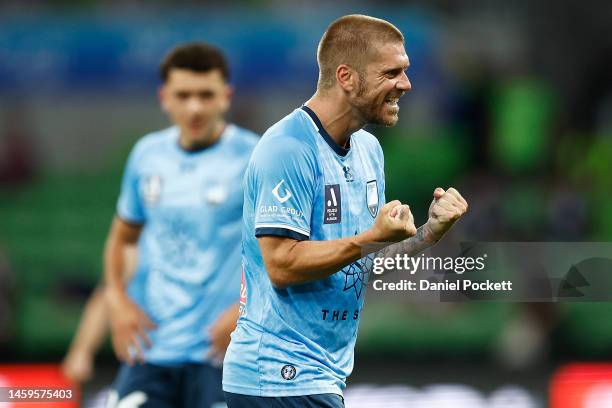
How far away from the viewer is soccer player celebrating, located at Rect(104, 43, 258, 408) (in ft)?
19.8

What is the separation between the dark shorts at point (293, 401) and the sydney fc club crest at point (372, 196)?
70cm

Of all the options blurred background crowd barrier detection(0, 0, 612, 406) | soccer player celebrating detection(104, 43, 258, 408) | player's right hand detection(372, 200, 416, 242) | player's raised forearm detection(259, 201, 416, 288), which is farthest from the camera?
blurred background crowd barrier detection(0, 0, 612, 406)

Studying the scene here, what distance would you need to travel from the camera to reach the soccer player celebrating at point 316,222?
424 cm

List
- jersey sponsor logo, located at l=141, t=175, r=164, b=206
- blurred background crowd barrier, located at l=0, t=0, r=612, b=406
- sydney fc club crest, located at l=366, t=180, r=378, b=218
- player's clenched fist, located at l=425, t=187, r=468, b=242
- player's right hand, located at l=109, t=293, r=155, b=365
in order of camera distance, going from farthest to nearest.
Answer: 1. blurred background crowd barrier, located at l=0, t=0, r=612, b=406
2. jersey sponsor logo, located at l=141, t=175, r=164, b=206
3. player's right hand, located at l=109, t=293, r=155, b=365
4. sydney fc club crest, located at l=366, t=180, r=378, b=218
5. player's clenched fist, located at l=425, t=187, r=468, b=242

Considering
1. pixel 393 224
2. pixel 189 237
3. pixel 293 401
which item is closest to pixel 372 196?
pixel 393 224

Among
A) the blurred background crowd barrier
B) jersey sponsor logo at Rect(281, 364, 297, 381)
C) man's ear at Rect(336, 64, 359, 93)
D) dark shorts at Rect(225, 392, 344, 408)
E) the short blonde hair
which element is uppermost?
the blurred background crowd barrier

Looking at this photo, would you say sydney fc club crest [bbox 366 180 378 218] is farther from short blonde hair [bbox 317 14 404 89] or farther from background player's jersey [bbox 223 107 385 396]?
short blonde hair [bbox 317 14 404 89]

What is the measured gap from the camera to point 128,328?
6195mm

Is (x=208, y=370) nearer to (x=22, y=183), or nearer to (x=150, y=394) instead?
(x=150, y=394)

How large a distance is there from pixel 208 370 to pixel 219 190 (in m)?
0.90

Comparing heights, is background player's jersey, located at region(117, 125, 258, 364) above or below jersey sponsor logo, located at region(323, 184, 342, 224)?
above

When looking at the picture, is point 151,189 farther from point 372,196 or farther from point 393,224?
point 393,224

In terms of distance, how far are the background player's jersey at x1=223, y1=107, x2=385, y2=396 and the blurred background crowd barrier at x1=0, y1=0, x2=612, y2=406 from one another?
5.48 metres

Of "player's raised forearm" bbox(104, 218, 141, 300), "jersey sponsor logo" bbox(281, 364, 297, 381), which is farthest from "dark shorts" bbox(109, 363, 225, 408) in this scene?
"jersey sponsor logo" bbox(281, 364, 297, 381)
